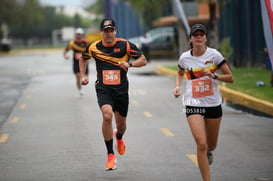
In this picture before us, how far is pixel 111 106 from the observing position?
960cm

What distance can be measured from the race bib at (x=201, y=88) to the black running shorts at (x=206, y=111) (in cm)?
15

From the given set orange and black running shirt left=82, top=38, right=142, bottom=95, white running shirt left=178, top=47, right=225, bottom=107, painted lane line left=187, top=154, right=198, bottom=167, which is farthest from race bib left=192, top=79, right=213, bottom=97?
painted lane line left=187, top=154, right=198, bottom=167

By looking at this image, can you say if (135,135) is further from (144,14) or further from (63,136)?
(144,14)

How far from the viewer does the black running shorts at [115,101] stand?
31.5ft

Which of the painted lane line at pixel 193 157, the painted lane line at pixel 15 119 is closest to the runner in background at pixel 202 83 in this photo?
the painted lane line at pixel 193 157

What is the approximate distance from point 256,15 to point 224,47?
3.14 m

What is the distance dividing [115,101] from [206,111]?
71.7 inches

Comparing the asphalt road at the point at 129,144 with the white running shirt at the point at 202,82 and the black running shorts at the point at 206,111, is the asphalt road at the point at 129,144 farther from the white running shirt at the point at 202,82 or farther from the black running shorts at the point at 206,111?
the white running shirt at the point at 202,82

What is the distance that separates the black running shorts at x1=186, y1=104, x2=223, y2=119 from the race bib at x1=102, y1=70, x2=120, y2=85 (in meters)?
1.62

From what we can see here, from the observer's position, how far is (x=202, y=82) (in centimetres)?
822

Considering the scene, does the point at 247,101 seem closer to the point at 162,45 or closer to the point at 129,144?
the point at 129,144

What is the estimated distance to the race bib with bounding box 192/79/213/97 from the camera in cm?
820

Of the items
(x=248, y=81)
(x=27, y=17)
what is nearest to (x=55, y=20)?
(x=27, y=17)

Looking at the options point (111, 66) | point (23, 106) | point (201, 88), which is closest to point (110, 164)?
point (111, 66)
